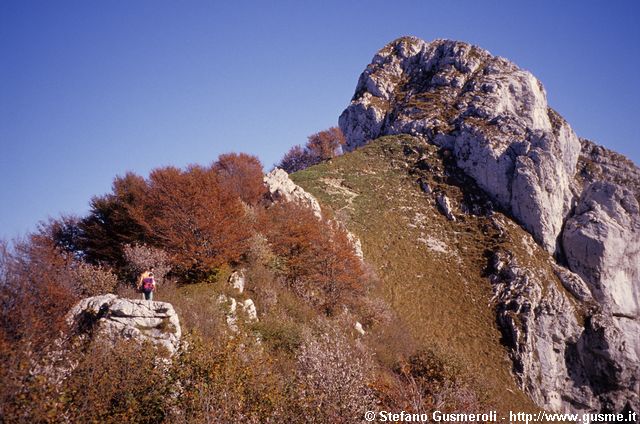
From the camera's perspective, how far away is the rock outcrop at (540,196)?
32.2 meters

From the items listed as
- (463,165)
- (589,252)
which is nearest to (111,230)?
(463,165)

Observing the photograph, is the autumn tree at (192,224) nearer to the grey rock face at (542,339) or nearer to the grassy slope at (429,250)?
the grassy slope at (429,250)

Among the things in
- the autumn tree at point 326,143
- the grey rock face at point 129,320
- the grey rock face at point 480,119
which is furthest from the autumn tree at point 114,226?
the autumn tree at point 326,143

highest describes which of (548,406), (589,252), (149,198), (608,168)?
(608,168)

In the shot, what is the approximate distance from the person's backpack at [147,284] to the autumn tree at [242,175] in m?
10.7

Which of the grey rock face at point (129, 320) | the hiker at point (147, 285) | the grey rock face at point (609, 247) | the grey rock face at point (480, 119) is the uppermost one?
the grey rock face at point (480, 119)

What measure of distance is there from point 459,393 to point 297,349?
22.1 feet

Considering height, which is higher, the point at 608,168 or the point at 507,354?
the point at 608,168

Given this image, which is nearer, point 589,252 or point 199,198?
point 199,198

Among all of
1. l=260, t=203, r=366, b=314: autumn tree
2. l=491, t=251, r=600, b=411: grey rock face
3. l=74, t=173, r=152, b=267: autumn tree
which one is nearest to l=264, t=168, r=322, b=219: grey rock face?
l=260, t=203, r=366, b=314: autumn tree

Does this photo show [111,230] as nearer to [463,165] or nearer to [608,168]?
[463,165]

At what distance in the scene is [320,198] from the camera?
145 ft

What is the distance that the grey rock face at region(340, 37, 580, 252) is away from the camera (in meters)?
43.5

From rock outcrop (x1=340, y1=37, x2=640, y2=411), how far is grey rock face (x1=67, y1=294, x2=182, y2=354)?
28551mm
